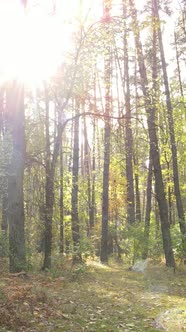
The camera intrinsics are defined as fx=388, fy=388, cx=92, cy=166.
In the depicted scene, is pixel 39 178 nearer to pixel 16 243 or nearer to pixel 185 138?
pixel 16 243

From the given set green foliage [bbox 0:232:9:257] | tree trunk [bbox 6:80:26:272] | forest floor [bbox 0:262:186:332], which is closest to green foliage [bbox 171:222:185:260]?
forest floor [bbox 0:262:186:332]

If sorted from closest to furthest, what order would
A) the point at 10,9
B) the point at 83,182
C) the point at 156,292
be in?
1. the point at 156,292
2. the point at 10,9
3. the point at 83,182

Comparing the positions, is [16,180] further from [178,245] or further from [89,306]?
[178,245]

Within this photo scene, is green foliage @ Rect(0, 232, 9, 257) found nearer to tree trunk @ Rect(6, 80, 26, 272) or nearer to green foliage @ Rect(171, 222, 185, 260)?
tree trunk @ Rect(6, 80, 26, 272)

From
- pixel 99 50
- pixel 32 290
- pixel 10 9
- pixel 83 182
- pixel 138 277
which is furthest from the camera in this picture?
pixel 83 182

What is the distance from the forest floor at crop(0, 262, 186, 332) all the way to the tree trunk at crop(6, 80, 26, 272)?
726mm

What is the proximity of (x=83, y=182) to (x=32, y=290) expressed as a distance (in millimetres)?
19321

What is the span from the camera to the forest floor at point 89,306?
20.2ft

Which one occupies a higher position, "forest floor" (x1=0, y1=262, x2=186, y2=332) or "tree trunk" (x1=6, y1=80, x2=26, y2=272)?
"tree trunk" (x1=6, y1=80, x2=26, y2=272)

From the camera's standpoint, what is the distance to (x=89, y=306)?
794cm

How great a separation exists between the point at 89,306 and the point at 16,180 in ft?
12.2

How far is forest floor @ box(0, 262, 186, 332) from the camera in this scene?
6.14 m

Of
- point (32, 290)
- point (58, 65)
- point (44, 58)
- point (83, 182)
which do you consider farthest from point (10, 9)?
point (83, 182)

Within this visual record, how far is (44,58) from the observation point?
1220cm
